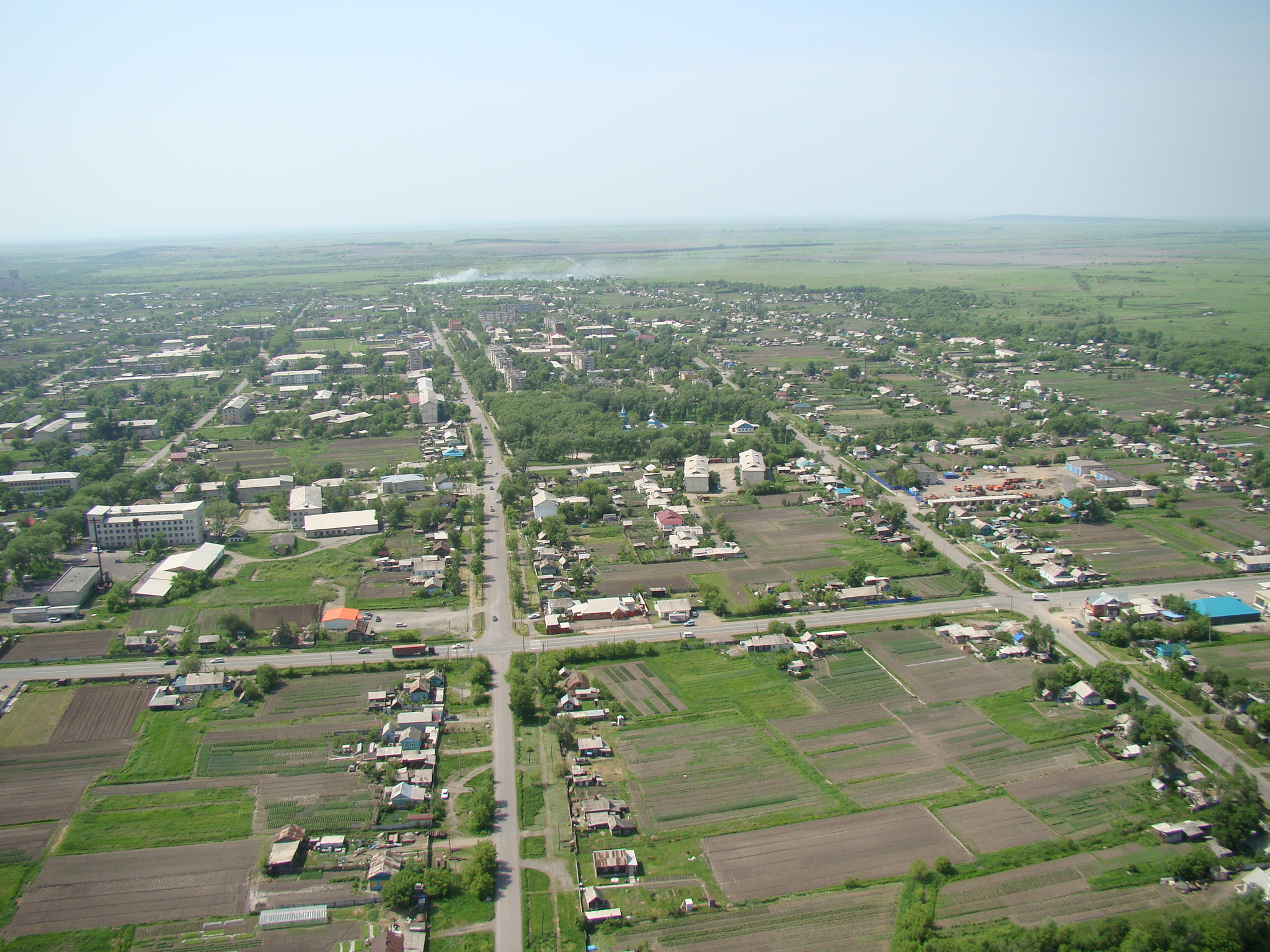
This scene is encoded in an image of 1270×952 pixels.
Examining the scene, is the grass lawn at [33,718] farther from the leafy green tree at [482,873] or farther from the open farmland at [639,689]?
the open farmland at [639,689]

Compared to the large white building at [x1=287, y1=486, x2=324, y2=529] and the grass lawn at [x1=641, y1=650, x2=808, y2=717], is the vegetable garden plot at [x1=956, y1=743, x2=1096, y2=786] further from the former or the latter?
the large white building at [x1=287, y1=486, x2=324, y2=529]

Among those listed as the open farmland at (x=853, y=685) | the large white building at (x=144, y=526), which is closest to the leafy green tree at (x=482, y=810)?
the open farmland at (x=853, y=685)

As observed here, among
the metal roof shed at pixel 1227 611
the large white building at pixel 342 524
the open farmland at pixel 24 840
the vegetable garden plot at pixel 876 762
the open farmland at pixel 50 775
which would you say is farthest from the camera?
the large white building at pixel 342 524

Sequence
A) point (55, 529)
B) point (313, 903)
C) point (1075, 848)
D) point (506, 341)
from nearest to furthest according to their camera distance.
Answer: point (313, 903)
point (1075, 848)
point (55, 529)
point (506, 341)

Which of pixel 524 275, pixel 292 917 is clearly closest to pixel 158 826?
pixel 292 917

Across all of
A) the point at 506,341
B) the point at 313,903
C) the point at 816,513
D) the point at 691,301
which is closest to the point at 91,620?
the point at 313,903

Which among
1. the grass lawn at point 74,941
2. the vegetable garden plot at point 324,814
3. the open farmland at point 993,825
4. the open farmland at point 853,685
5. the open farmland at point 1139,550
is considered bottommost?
the open farmland at point 1139,550

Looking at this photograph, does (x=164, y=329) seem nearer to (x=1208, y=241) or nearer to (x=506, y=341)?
(x=506, y=341)
